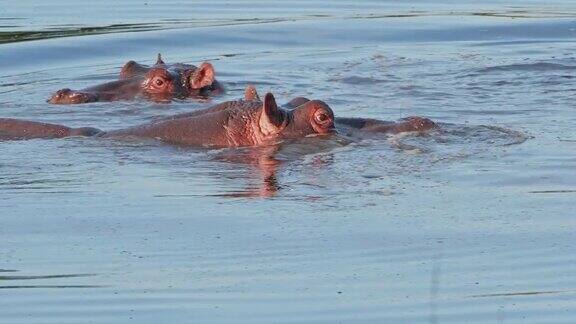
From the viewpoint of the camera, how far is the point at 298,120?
387 inches

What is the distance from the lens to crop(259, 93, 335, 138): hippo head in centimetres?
966

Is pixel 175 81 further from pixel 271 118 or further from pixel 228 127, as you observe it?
pixel 271 118

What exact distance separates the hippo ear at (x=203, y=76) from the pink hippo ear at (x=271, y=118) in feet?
8.56

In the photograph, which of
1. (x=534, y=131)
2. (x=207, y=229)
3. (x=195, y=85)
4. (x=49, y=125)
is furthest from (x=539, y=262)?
(x=195, y=85)

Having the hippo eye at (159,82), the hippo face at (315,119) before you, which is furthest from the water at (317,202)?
the hippo eye at (159,82)

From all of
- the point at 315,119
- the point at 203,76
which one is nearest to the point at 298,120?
the point at 315,119

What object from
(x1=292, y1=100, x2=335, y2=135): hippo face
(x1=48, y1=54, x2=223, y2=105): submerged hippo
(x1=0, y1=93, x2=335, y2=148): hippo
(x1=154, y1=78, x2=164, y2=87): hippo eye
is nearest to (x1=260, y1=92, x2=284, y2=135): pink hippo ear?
(x1=0, y1=93, x2=335, y2=148): hippo

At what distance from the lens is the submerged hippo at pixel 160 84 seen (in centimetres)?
1228

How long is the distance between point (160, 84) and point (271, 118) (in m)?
2.97

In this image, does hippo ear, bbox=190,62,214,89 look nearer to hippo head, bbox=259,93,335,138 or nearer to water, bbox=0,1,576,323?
water, bbox=0,1,576,323

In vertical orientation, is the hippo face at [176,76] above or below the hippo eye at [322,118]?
below

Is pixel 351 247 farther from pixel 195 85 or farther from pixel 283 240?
pixel 195 85

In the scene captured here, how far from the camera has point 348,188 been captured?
27.2ft

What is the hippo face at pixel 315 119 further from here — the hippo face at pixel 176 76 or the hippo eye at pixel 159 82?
the hippo eye at pixel 159 82
